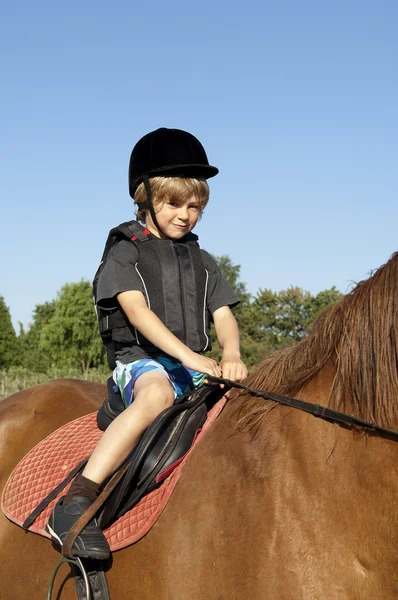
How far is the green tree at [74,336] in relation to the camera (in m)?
41.6

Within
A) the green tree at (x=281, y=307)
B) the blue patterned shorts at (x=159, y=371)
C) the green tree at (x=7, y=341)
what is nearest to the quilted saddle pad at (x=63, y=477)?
the blue patterned shorts at (x=159, y=371)

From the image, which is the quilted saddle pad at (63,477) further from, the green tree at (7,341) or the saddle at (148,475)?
the green tree at (7,341)

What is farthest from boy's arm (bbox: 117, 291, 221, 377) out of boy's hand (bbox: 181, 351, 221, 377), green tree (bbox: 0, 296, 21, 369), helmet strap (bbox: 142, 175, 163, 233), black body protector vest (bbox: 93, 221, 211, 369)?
green tree (bbox: 0, 296, 21, 369)

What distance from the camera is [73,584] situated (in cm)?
311

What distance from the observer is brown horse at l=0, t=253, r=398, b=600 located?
236cm

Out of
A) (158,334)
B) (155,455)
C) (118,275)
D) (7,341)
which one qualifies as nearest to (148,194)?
(118,275)

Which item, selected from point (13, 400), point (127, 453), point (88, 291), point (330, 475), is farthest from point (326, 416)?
point (88, 291)

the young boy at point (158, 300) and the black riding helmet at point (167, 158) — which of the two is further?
the black riding helmet at point (167, 158)

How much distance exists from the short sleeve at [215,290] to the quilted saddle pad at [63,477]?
2.11 ft

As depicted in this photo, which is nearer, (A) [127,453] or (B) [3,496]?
(A) [127,453]

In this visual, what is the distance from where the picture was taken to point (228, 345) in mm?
3432

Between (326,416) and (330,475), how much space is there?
0.22 meters

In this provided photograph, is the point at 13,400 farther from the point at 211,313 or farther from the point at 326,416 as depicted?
the point at 326,416

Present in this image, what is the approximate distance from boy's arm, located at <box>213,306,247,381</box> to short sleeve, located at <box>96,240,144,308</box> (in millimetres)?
517
